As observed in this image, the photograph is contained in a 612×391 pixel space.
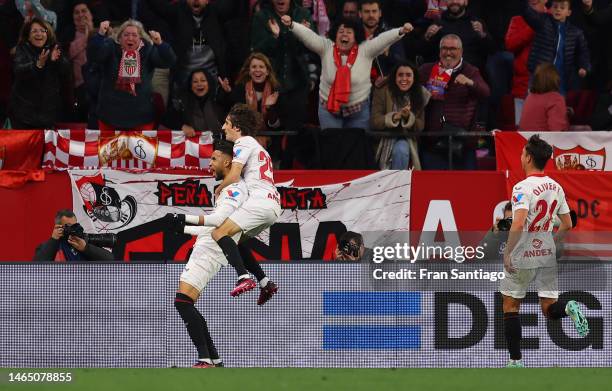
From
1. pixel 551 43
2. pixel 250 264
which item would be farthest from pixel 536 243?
pixel 551 43

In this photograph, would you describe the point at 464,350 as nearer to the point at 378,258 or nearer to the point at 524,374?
the point at 378,258

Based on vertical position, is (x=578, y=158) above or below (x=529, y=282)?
above

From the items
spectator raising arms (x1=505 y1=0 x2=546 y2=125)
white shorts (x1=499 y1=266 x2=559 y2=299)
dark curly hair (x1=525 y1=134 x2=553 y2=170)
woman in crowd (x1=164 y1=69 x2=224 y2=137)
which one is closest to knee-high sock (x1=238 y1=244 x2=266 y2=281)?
white shorts (x1=499 y1=266 x2=559 y2=299)

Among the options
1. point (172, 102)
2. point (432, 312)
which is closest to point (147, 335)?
point (432, 312)

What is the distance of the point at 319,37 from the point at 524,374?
21.3 ft

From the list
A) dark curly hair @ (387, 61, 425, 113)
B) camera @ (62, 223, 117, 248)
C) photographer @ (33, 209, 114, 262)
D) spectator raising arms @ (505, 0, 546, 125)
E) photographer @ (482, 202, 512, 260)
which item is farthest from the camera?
spectator raising arms @ (505, 0, 546, 125)

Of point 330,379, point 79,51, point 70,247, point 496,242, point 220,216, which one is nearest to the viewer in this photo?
point 330,379

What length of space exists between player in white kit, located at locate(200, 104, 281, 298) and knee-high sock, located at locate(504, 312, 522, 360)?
6.65ft

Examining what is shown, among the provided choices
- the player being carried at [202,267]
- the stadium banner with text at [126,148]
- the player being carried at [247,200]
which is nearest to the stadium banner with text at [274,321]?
the player being carried at [247,200]

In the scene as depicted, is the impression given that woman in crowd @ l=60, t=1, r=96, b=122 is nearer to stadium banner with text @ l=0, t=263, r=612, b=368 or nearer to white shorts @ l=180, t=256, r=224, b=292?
stadium banner with text @ l=0, t=263, r=612, b=368

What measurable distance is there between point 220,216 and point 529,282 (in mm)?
2696

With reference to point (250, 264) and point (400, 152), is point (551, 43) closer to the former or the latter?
point (400, 152)

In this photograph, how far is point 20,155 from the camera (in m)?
16.3

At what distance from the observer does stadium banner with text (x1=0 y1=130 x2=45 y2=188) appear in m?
16.2
